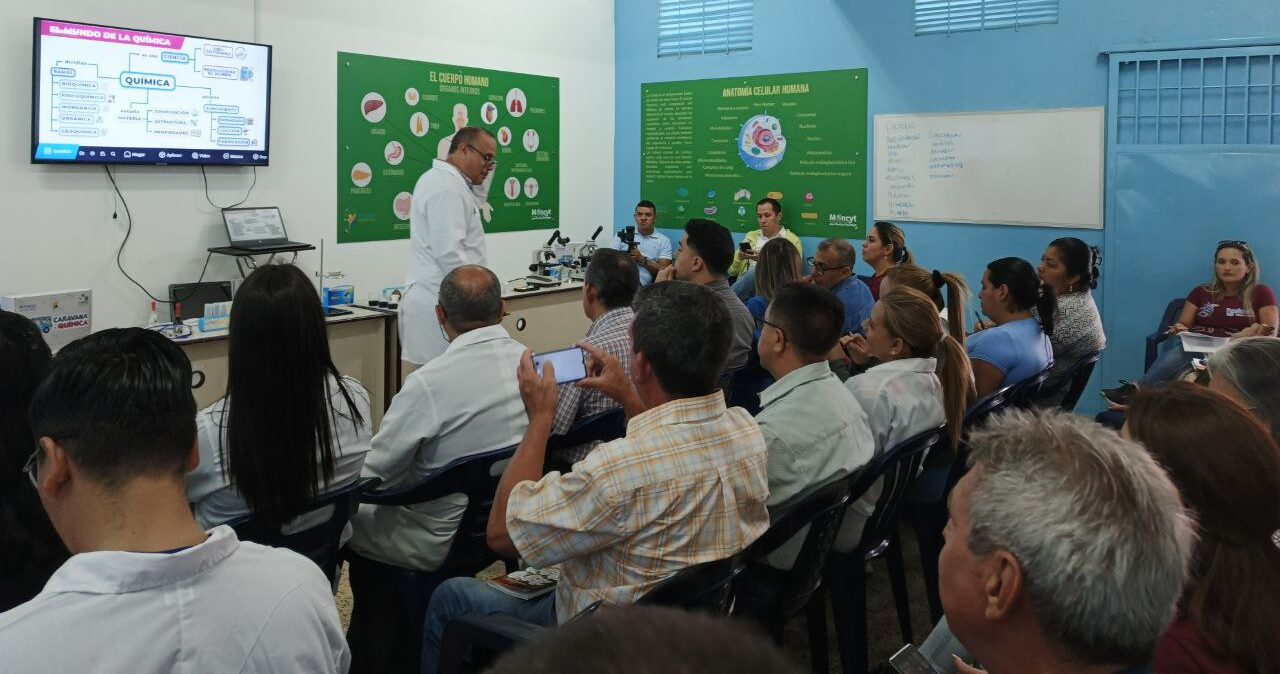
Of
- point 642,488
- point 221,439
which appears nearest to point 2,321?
point 221,439

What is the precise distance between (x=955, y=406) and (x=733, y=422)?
132 centimetres

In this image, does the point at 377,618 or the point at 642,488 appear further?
the point at 377,618

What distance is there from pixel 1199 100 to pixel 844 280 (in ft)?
8.66

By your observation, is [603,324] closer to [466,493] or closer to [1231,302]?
[466,493]

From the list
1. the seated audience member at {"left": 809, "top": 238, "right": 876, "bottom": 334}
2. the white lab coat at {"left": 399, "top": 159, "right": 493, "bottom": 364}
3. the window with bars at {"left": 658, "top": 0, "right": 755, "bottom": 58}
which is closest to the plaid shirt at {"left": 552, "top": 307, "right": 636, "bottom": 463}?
the seated audience member at {"left": 809, "top": 238, "right": 876, "bottom": 334}

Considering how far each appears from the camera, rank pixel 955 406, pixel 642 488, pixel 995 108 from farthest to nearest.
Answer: pixel 995 108 < pixel 955 406 < pixel 642 488

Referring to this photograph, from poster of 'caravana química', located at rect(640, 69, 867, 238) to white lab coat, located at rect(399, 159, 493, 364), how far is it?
291cm

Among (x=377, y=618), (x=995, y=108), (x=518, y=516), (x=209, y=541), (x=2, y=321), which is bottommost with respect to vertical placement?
(x=377, y=618)

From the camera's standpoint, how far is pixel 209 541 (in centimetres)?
115

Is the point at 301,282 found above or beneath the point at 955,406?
above

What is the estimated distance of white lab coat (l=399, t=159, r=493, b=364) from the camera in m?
4.94

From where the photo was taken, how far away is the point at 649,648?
426 mm

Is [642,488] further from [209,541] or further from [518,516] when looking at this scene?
[209,541]

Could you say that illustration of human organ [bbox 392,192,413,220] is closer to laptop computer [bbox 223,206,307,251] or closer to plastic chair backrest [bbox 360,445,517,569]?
laptop computer [bbox 223,206,307,251]
